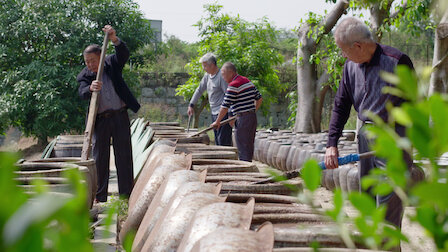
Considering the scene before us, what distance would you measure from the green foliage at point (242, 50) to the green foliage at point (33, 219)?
12477mm

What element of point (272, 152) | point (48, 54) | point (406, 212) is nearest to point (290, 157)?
point (272, 152)

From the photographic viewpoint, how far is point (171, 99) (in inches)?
669

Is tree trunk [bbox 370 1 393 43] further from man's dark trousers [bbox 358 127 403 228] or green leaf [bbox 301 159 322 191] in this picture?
green leaf [bbox 301 159 322 191]

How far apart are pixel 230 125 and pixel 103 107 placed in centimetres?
218

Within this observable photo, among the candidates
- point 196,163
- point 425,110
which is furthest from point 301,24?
point 425,110

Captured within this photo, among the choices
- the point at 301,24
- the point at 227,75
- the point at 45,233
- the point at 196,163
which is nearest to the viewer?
the point at 45,233

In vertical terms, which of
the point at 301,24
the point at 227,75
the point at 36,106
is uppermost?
the point at 301,24

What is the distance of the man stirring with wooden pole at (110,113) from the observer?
17.7 feet

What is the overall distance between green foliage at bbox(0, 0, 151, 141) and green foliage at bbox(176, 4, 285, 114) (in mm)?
1694

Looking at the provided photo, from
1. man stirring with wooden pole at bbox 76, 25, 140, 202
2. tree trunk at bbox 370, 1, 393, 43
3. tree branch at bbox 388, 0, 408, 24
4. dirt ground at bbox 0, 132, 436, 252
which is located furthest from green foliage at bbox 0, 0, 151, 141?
man stirring with wooden pole at bbox 76, 25, 140, 202

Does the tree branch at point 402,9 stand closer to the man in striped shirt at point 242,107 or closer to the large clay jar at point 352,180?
the man in striped shirt at point 242,107

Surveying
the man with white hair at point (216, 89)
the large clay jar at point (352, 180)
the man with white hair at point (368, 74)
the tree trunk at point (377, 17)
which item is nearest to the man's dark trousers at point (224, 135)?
the man with white hair at point (216, 89)

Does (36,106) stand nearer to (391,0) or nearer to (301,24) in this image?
(301,24)

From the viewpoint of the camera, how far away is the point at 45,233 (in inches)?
14.0
